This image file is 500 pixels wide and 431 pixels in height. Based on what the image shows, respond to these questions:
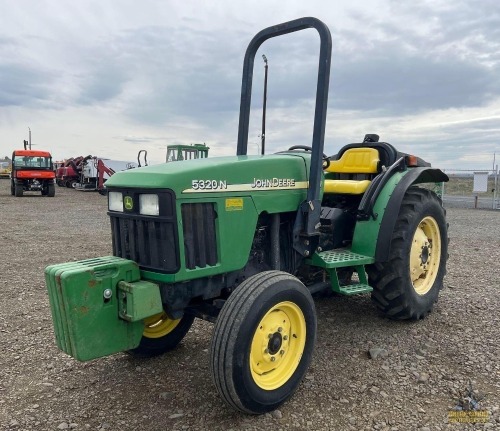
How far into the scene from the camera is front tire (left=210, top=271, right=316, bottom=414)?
2.70 metres

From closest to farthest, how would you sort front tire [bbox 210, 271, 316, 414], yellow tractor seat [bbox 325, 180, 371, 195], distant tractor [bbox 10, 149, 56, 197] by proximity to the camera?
1. front tire [bbox 210, 271, 316, 414]
2. yellow tractor seat [bbox 325, 180, 371, 195]
3. distant tractor [bbox 10, 149, 56, 197]

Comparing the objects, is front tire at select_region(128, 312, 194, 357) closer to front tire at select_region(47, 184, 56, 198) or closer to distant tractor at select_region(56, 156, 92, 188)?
front tire at select_region(47, 184, 56, 198)

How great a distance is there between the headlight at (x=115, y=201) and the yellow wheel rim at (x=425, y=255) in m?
2.67

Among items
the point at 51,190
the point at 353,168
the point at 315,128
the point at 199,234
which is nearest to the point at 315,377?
the point at 199,234

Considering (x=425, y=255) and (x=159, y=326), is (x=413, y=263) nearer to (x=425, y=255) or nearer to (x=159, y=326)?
(x=425, y=255)

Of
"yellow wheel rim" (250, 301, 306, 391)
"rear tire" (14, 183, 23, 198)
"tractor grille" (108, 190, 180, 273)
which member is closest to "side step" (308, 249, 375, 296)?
"yellow wheel rim" (250, 301, 306, 391)

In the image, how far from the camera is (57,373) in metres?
3.54

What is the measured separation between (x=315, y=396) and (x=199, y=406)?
77cm

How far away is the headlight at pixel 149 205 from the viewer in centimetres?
288

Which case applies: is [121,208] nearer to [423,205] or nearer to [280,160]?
[280,160]

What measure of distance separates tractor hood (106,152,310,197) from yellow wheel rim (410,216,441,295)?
147 cm

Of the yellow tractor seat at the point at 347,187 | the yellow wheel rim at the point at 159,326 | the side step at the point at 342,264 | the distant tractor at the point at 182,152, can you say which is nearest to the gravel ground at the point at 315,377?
the yellow wheel rim at the point at 159,326

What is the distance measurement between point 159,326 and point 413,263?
7.83ft

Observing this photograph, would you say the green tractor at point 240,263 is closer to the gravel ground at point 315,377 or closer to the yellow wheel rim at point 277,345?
the yellow wheel rim at point 277,345
